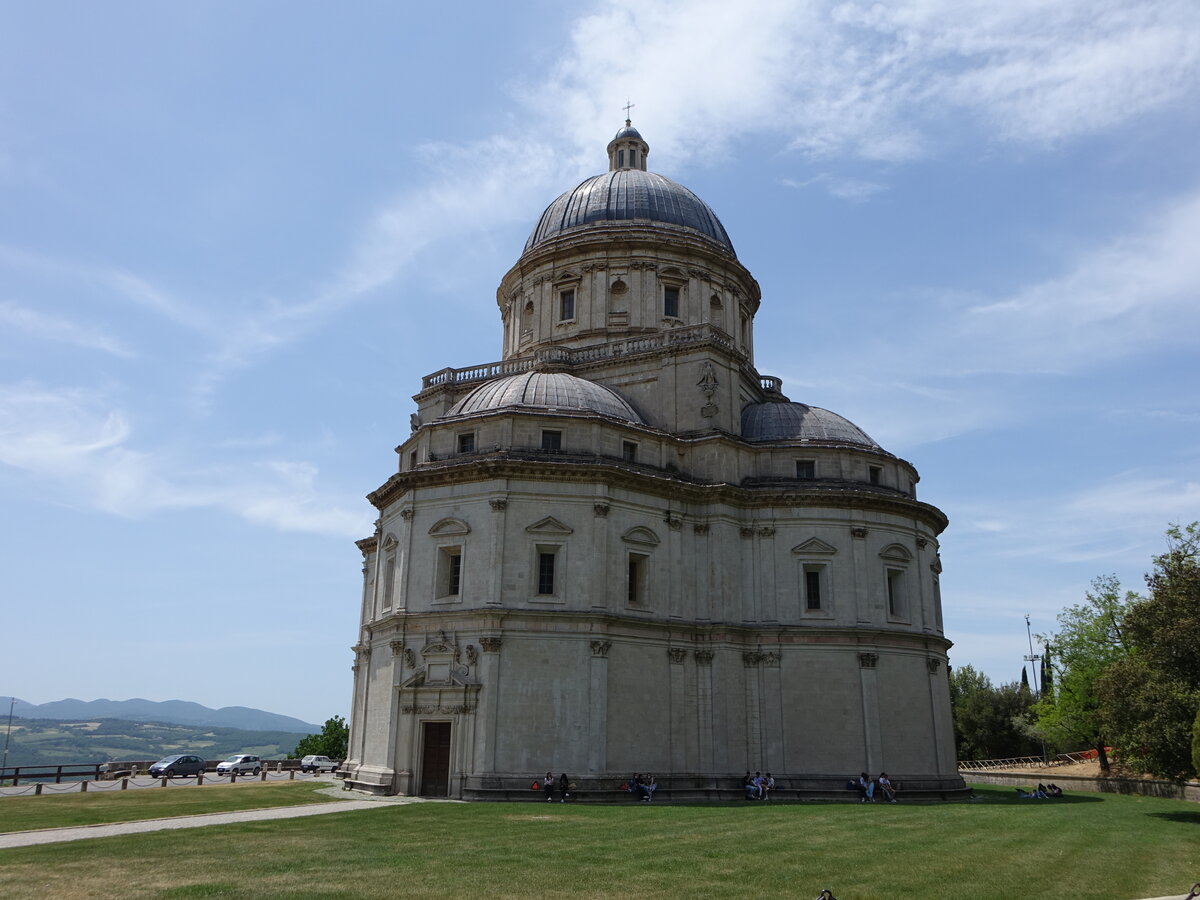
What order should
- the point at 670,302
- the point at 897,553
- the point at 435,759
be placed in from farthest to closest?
the point at 670,302
the point at 897,553
the point at 435,759

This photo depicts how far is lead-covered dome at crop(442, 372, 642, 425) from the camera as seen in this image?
1558 inches

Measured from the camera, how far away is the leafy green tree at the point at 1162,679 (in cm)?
3294

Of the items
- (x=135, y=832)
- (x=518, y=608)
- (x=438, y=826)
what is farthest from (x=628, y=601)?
(x=135, y=832)

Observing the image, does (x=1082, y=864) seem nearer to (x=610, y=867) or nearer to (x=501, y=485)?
(x=610, y=867)

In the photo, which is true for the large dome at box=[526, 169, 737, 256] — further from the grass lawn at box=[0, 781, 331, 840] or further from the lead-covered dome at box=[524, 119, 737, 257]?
the grass lawn at box=[0, 781, 331, 840]

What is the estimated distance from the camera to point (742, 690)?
129 ft

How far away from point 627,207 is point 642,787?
30.8 metres

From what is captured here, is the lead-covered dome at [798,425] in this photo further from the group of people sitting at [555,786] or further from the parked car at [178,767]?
the parked car at [178,767]

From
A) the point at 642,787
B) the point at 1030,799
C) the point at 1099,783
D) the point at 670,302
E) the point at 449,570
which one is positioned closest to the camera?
the point at 642,787

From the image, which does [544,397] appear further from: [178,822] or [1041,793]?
[1041,793]

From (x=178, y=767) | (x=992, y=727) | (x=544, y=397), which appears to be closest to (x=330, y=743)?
(x=178, y=767)

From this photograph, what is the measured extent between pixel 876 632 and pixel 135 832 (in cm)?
2893

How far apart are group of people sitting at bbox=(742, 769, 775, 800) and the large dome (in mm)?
28244

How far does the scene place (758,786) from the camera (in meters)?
37.0
